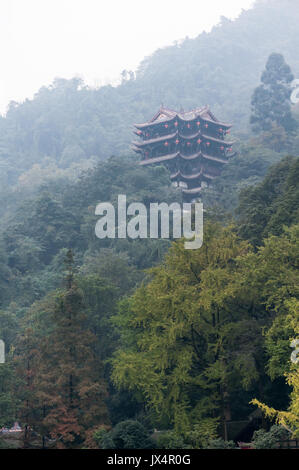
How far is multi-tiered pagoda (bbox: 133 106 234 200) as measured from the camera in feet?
161

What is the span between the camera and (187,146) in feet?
165

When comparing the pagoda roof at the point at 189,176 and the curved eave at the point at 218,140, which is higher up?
the curved eave at the point at 218,140

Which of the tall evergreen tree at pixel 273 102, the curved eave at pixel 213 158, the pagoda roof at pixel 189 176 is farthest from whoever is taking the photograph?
the tall evergreen tree at pixel 273 102

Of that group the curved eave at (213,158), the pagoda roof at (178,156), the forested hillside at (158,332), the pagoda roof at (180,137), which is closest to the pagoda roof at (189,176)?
the pagoda roof at (178,156)

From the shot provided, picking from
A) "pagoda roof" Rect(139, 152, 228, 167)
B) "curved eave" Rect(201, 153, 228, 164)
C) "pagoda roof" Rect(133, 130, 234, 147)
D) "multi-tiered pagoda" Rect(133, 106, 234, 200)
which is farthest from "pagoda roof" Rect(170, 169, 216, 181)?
"pagoda roof" Rect(133, 130, 234, 147)

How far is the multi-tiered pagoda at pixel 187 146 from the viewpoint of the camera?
49.1 metres

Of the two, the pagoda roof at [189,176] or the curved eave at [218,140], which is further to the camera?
the curved eave at [218,140]

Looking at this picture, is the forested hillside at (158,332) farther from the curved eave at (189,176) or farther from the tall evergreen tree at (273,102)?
the tall evergreen tree at (273,102)

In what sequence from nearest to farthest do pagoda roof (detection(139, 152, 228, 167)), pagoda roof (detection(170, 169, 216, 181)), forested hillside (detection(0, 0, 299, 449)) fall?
forested hillside (detection(0, 0, 299, 449)), pagoda roof (detection(170, 169, 216, 181)), pagoda roof (detection(139, 152, 228, 167))

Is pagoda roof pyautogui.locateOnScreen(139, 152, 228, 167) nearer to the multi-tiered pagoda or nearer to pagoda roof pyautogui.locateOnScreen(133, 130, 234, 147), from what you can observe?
the multi-tiered pagoda

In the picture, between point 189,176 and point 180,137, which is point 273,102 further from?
point 189,176

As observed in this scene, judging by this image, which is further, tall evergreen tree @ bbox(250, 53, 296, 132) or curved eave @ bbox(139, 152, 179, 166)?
tall evergreen tree @ bbox(250, 53, 296, 132)

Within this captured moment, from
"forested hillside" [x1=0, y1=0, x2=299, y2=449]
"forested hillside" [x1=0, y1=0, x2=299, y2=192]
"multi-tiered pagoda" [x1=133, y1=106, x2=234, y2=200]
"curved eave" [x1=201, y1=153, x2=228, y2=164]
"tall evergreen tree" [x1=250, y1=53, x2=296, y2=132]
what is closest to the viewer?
"forested hillside" [x1=0, y1=0, x2=299, y2=449]
